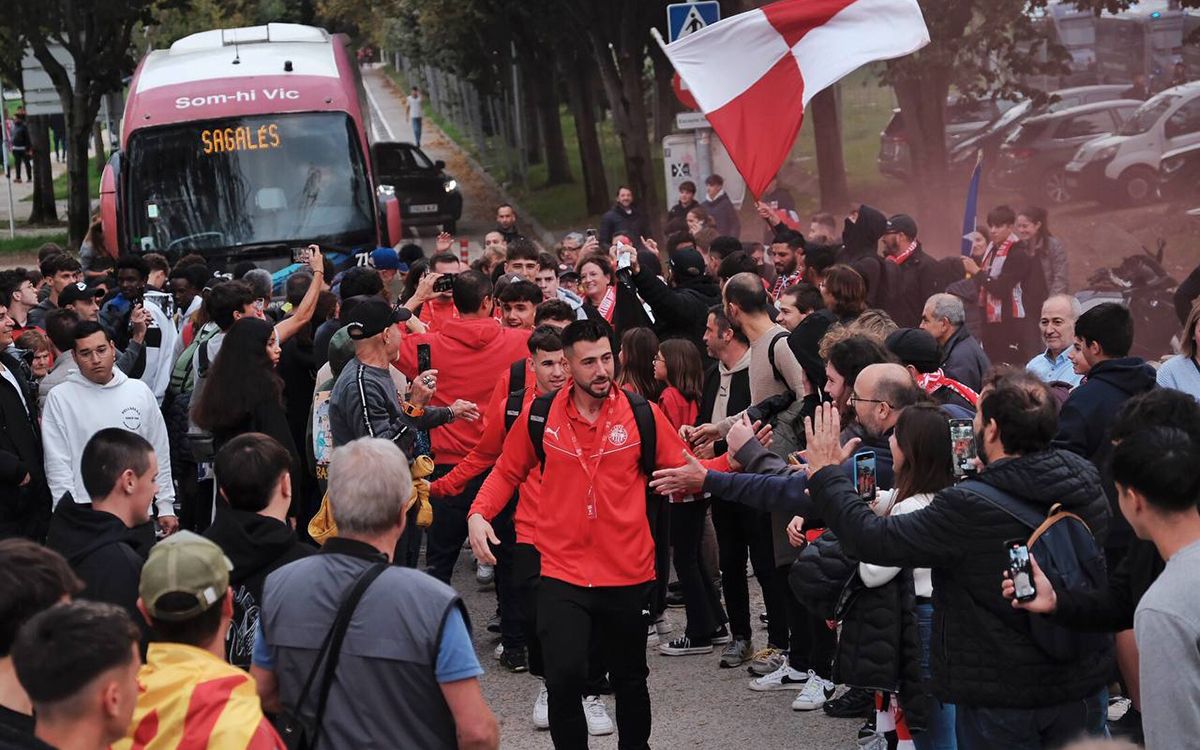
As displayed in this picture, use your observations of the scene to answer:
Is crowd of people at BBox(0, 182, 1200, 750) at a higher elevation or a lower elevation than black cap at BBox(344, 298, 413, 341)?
lower

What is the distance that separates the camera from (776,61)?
11531mm

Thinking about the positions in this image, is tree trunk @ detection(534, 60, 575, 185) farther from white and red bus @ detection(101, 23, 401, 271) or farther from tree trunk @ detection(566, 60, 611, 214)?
white and red bus @ detection(101, 23, 401, 271)

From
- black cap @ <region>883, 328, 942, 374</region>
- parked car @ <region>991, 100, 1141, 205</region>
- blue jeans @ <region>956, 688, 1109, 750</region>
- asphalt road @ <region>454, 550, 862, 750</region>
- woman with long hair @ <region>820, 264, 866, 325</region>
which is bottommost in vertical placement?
asphalt road @ <region>454, 550, 862, 750</region>

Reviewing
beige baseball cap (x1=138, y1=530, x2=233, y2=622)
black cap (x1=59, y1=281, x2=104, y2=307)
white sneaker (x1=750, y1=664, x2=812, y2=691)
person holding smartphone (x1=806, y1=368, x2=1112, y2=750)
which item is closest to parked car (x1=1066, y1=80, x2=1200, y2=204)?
white sneaker (x1=750, y1=664, x2=812, y2=691)

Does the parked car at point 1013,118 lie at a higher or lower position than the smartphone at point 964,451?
higher

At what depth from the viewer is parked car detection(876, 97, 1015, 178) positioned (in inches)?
966

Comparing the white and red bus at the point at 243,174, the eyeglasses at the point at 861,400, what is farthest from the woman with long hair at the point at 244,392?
the white and red bus at the point at 243,174

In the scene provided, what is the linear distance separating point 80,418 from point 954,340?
187 inches

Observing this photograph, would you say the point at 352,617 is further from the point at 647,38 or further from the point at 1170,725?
the point at 647,38

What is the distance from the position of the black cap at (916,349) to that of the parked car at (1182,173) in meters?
12.3

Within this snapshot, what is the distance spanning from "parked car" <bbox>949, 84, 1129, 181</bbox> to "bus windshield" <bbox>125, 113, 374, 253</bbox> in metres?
10.6

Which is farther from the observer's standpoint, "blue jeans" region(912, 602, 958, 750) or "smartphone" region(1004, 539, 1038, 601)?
"blue jeans" region(912, 602, 958, 750)

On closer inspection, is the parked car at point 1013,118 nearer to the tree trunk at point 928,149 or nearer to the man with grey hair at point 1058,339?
the tree trunk at point 928,149

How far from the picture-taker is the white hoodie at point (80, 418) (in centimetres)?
814
